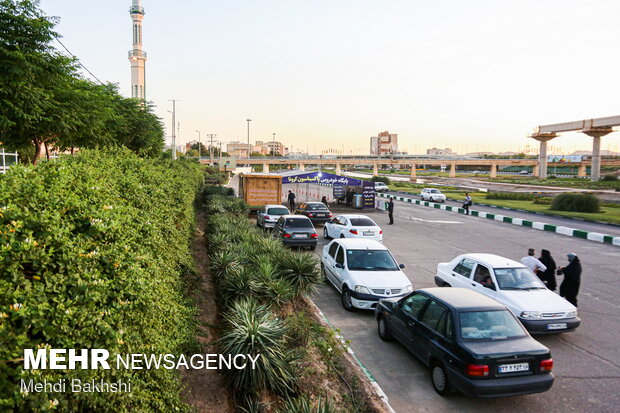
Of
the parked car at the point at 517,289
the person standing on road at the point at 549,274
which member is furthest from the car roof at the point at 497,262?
the person standing on road at the point at 549,274

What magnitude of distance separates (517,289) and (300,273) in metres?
4.88

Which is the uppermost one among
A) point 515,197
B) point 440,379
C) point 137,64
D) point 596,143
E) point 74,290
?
point 137,64

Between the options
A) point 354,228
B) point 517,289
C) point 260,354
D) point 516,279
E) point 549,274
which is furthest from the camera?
point 354,228

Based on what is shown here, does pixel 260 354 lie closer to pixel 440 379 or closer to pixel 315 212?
pixel 440 379

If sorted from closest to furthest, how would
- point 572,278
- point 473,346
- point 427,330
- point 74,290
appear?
point 74,290, point 473,346, point 427,330, point 572,278

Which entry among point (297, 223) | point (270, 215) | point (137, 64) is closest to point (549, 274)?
point (297, 223)

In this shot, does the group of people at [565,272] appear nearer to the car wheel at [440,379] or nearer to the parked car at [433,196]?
the car wheel at [440,379]

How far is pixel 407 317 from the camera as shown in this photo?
7.21m

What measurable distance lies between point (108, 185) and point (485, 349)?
577cm

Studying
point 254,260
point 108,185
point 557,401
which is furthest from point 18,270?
point 557,401

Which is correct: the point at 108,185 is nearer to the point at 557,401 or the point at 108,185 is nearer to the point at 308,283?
the point at 308,283

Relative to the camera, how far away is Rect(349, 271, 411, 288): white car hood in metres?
9.39

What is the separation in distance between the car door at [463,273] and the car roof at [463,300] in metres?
2.67

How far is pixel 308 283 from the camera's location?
9297 millimetres
